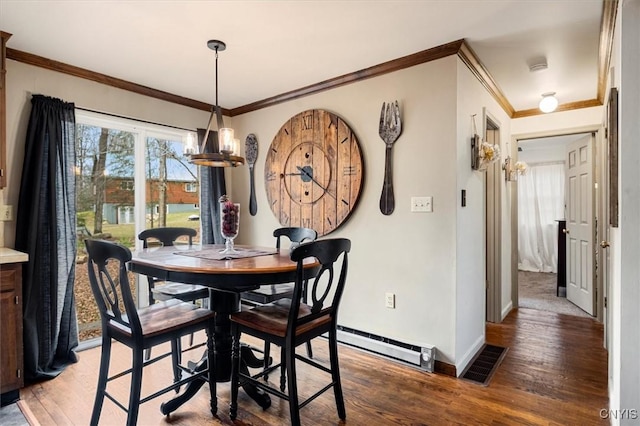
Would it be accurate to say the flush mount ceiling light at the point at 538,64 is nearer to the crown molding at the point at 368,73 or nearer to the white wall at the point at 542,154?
the crown molding at the point at 368,73

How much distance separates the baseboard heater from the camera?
256 centimetres

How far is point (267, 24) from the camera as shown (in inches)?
88.7

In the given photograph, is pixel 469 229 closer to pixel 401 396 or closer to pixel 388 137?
pixel 388 137

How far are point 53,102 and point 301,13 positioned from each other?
2.05 metres

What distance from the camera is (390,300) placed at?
2836mm

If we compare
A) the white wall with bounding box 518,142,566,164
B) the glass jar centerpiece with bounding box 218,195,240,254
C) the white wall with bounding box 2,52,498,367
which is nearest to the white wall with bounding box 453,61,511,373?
the white wall with bounding box 2,52,498,367

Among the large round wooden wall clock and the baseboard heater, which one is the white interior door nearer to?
the baseboard heater

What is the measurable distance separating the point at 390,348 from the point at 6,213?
302cm

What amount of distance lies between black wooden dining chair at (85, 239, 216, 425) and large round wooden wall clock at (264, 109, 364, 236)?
1526mm

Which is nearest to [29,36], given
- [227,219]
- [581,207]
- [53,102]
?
[53,102]

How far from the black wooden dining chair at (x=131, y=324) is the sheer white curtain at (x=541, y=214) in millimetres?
6571

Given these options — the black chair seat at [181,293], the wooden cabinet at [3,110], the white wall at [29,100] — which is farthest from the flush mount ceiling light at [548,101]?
the wooden cabinet at [3,110]

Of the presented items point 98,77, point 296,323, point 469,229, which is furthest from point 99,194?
point 469,229

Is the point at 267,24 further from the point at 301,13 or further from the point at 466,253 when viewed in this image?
the point at 466,253
